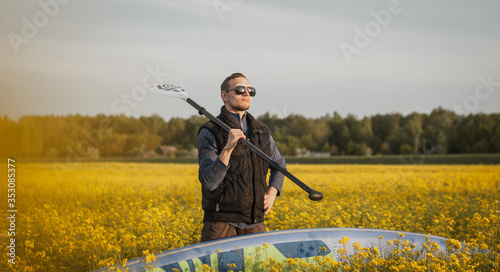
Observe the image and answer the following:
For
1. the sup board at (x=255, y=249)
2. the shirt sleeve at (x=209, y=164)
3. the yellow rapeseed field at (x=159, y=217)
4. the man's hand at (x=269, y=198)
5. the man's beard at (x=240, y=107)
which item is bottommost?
the yellow rapeseed field at (x=159, y=217)

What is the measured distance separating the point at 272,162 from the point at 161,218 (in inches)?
124

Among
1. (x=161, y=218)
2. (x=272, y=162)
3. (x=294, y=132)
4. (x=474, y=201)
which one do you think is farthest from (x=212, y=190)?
(x=294, y=132)

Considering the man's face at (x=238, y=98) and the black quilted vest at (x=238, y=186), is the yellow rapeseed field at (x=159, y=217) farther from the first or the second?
the man's face at (x=238, y=98)

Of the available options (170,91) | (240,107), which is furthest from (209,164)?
(170,91)

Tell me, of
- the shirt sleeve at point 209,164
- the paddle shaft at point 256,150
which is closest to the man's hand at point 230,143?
the shirt sleeve at point 209,164

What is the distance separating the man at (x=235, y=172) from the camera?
12.2ft

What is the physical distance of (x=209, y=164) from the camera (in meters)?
3.67

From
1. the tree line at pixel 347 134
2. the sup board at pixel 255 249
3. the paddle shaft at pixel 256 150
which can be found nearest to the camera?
the paddle shaft at pixel 256 150

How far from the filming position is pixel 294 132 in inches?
2085

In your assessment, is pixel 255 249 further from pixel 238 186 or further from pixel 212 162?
pixel 212 162

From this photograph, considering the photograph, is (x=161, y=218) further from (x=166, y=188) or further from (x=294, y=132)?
(x=294, y=132)

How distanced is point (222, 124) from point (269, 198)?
757mm

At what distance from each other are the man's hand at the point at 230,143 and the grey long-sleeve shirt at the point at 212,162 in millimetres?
37

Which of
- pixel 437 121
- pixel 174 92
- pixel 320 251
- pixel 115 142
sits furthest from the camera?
pixel 437 121
